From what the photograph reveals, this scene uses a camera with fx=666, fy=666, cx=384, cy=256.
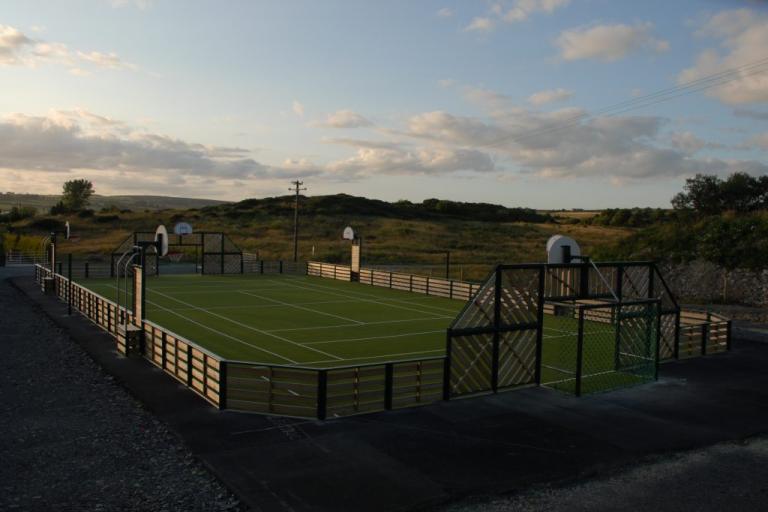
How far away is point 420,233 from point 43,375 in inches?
3474

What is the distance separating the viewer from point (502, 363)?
674 inches

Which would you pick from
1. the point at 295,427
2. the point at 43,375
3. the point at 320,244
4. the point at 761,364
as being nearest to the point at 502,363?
the point at 295,427

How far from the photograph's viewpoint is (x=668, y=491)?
11117mm

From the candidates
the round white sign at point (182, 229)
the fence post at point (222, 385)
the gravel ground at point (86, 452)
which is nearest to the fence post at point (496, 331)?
the fence post at point (222, 385)

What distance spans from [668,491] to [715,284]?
35.6 metres

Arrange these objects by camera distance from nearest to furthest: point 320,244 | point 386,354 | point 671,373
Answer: point 671,373 < point 386,354 < point 320,244

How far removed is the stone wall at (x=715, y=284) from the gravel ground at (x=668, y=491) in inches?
1239

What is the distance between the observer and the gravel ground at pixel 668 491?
10422 mm

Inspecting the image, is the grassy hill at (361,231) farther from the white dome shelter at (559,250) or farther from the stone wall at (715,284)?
the white dome shelter at (559,250)

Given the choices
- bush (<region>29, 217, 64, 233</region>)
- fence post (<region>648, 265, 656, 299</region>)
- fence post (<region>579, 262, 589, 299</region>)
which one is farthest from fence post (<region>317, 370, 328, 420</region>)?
bush (<region>29, 217, 64, 233</region>)

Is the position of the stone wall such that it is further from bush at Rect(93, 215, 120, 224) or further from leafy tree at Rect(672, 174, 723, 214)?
bush at Rect(93, 215, 120, 224)

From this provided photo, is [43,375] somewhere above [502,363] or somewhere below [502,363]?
below

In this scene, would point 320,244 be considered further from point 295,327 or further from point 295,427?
point 295,427

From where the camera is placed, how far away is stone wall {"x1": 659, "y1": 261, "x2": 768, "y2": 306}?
40625 millimetres
